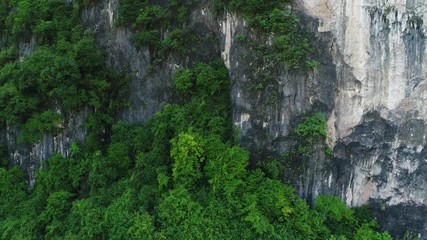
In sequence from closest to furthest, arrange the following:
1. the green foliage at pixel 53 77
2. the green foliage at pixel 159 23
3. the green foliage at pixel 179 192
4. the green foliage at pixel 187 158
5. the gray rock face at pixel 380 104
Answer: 1. the gray rock face at pixel 380 104
2. the green foliage at pixel 179 192
3. the green foliage at pixel 187 158
4. the green foliage at pixel 159 23
5. the green foliage at pixel 53 77

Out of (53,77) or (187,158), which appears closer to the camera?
(187,158)

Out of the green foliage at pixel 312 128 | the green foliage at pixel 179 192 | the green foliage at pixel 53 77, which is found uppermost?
the green foliage at pixel 53 77

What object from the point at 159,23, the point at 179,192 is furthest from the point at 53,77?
the point at 179,192

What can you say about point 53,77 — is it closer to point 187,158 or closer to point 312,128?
point 187,158

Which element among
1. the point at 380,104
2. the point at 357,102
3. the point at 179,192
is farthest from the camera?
the point at 179,192

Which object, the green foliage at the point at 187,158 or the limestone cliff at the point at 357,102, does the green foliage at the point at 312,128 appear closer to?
the limestone cliff at the point at 357,102

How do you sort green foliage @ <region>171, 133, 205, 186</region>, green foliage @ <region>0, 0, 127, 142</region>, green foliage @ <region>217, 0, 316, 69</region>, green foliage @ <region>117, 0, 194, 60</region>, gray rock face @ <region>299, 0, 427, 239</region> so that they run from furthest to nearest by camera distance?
1. green foliage @ <region>0, 0, 127, 142</region>
2. green foliage @ <region>117, 0, 194, 60</region>
3. green foliage @ <region>171, 133, 205, 186</region>
4. green foliage @ <region>217, 0, 316, 69</region>
5. gray rock face @ <region>299, 0, 427, 239</region>

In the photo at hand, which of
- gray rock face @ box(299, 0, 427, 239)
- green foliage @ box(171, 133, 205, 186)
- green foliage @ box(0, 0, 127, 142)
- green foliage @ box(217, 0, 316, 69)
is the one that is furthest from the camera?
green foliage @ box(0, 0, 127, 142)

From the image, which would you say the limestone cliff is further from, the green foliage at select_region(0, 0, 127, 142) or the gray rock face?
the green foliage at select_region(0, 0, 127, 142)

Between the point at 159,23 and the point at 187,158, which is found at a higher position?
the point at 159,23

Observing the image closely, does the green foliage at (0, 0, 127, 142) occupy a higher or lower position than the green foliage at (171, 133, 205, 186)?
higher

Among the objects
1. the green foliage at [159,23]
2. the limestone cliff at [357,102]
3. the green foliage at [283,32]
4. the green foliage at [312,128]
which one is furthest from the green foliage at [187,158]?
the green foliage at [159,23]

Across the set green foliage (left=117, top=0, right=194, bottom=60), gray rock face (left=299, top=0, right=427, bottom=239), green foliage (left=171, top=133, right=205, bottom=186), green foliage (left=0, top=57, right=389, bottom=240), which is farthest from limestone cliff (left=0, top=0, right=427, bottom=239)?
green foliage (left=117, top=0, right=194, bottom=60)

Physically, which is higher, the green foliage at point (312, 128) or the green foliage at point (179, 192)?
the green foliage at point (312, 128)
